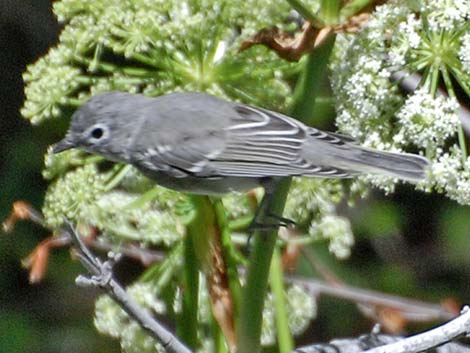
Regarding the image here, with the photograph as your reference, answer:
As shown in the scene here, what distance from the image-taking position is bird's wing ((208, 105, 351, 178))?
2.59 meters

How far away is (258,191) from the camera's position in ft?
8.66

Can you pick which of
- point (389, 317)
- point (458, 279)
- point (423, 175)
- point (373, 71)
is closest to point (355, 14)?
point (373, 71)

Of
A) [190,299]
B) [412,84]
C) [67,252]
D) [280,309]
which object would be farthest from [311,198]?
[67,252]

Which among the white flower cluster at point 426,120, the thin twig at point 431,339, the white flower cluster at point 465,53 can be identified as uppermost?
the white flower cluster at point 465,53

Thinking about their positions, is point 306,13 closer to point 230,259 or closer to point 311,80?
point 311,80

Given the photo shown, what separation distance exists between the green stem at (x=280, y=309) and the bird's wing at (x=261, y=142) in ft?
0.63

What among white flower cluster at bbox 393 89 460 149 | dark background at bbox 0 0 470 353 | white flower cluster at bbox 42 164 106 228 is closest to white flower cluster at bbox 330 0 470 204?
white flower cluster at bbox 393 89 460 149

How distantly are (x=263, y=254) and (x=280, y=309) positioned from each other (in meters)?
0.24

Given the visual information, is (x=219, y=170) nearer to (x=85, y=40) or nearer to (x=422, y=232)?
(x=85, y=40)

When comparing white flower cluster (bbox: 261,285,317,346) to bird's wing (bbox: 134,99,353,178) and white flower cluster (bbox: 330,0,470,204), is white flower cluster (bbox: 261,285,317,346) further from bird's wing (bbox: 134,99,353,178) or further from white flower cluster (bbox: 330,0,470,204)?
white flower cluster (bbox: 330,0,470,204)

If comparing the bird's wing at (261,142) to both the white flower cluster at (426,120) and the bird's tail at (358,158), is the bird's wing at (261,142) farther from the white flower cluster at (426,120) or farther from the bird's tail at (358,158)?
the white flower cluster at (426,120)

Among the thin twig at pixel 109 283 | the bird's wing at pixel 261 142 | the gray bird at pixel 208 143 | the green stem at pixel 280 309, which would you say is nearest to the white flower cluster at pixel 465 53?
Result: the gray bird at pixel 208 143

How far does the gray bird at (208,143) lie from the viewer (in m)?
2.51

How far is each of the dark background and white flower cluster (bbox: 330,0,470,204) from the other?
2.27m
